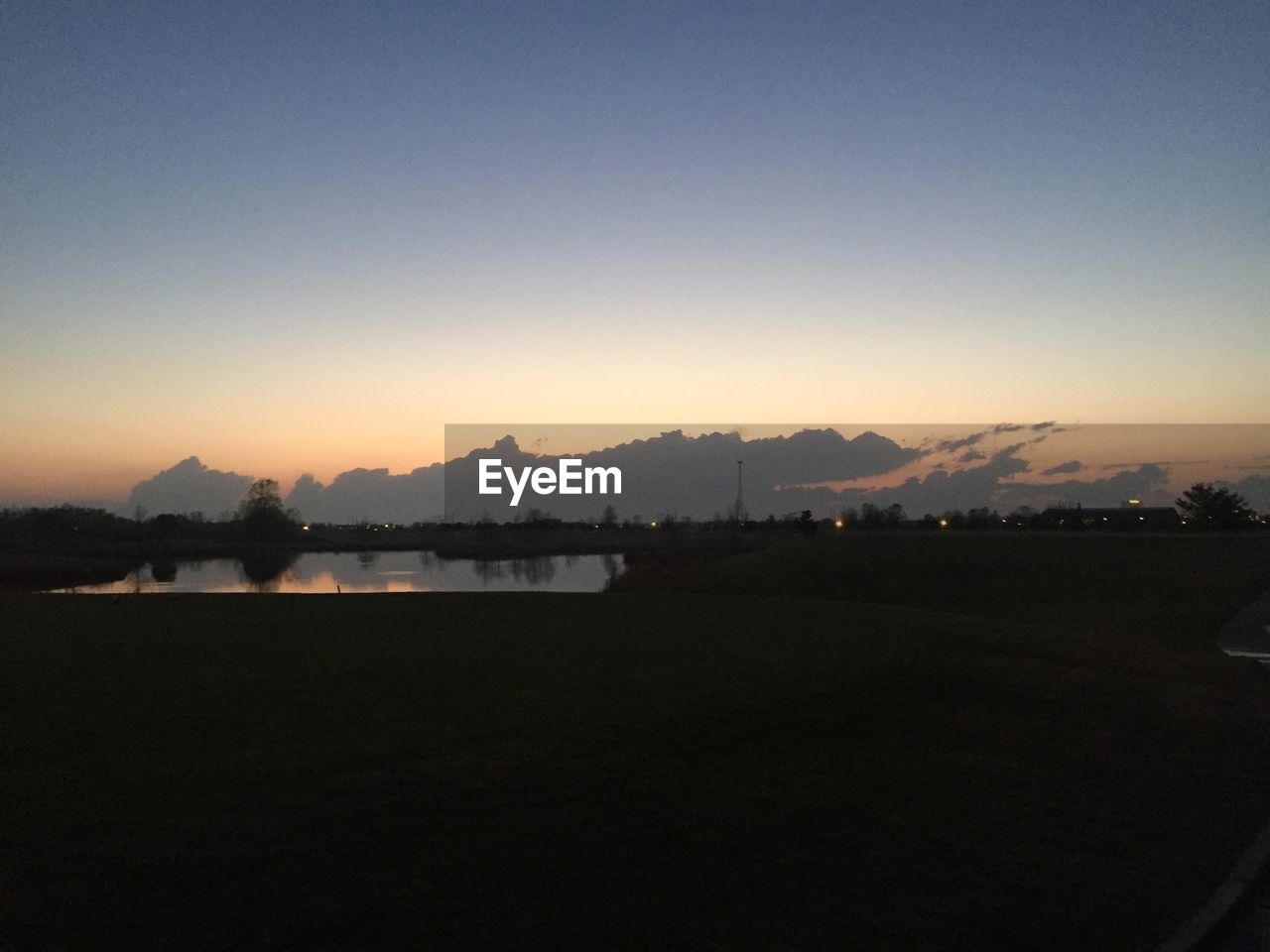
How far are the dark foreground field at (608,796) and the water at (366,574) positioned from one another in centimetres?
2936

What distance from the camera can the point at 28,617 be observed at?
1636 centimetres

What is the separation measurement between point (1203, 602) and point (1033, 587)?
5665mm

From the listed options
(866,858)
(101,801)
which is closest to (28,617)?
(101,801)

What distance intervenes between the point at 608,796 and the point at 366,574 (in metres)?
55.1

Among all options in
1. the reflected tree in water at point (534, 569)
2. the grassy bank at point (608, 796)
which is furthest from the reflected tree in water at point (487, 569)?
the grassy bank at point (608, 796)

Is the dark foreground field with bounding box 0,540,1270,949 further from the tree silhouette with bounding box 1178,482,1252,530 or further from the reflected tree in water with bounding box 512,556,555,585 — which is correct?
the tree silhouette with bounding box 1178,482,1252,530

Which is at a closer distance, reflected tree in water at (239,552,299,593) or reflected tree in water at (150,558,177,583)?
reflected tree in water at (239,552,299,593)

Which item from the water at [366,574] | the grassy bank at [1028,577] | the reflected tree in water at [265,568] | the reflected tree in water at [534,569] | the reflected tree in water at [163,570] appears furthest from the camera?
the reflected tree in water at [534,569]

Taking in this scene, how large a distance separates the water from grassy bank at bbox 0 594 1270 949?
2909cm

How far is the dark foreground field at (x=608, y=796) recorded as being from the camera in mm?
4793

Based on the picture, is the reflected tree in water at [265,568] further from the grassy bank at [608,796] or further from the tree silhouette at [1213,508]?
the tree silhouette at [1213,508]

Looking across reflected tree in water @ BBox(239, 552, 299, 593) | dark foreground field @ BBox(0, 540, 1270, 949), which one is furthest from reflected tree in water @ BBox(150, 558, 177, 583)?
dark foreground field @ BBox(0, 540, 1270, 949)

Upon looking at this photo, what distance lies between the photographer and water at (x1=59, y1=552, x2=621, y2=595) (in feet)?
150

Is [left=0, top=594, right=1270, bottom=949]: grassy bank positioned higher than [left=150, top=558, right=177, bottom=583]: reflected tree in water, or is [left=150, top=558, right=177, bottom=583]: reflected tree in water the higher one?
[left=0, top=594, right=1270, bottom=949]: grassy bank
